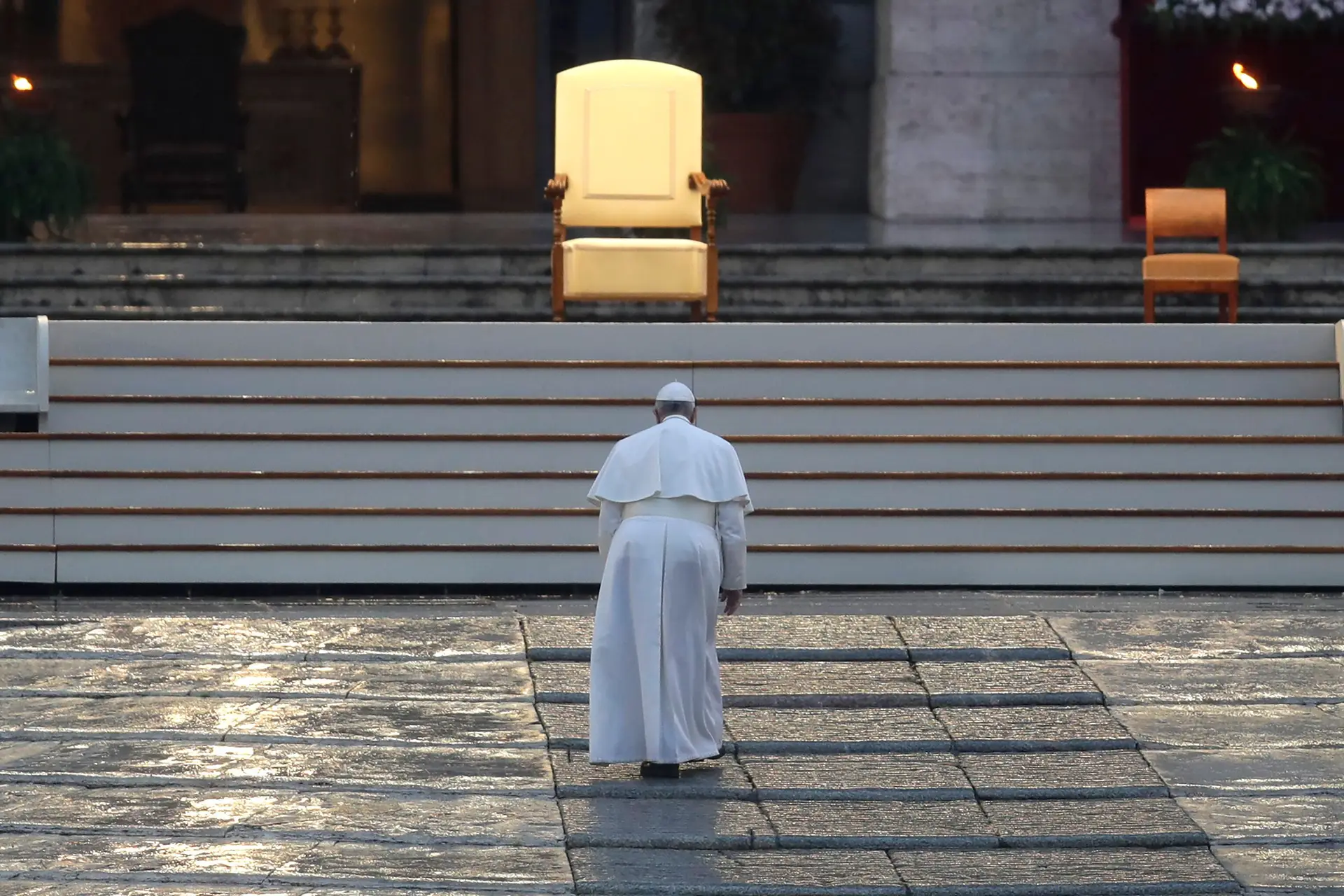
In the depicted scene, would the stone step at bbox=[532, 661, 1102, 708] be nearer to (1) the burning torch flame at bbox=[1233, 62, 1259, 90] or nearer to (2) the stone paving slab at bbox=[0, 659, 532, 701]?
(2) the stone paving slab at bbox=[0, 659, 532, 701]

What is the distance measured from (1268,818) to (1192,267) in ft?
12.9

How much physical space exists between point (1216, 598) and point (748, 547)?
1.74 metres

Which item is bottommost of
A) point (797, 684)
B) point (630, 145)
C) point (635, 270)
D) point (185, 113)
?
point (797, 684)

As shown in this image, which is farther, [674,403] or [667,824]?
[674,403]

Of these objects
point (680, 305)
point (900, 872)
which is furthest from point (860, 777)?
point (680, 305)

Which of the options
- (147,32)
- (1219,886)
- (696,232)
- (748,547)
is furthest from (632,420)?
(147,32)

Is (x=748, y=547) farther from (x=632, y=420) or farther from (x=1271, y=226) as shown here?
(x=1271, y=226)

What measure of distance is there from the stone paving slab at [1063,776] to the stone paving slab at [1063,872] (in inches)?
15.8

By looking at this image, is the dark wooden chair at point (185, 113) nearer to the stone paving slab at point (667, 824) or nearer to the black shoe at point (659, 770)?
the black shoe at point (659, 770)

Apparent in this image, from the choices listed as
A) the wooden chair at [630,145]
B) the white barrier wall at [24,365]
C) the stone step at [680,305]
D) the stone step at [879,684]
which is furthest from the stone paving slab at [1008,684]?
the white barrier wall at [24,365]

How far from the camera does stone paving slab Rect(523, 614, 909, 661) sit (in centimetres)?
729

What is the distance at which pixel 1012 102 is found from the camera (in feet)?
A: 41.9

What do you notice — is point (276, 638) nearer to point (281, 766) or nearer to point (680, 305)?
point (281, 766)

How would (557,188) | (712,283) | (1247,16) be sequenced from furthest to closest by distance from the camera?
(1247,16), (557,188), (712,283)
